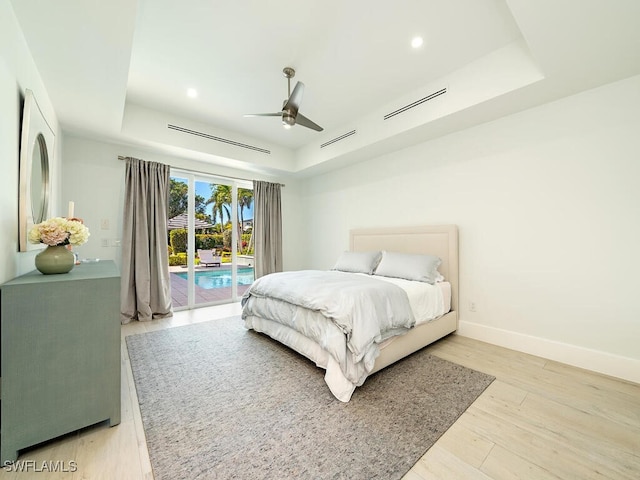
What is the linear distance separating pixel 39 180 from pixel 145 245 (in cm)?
173

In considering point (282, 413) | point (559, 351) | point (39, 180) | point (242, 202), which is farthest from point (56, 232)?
point (559, 351)

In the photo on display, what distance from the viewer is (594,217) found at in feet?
7.66

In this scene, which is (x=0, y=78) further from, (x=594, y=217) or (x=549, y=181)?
(x=594, y=217)

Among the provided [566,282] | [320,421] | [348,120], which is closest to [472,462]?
[320,421]

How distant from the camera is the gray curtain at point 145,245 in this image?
363 cm

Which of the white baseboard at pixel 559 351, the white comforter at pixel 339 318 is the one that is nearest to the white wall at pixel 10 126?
the white comforter at pixel 339 318

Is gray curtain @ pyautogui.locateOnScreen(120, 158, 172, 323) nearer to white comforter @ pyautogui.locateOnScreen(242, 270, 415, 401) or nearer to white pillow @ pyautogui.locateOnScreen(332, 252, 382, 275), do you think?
white comforter @ pyautogui.locateOnScreen(242, 270, 415, 401)

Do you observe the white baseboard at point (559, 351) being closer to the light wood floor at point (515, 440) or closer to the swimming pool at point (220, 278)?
the light wood floor at point (515, 440)

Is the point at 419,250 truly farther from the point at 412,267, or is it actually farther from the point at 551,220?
the point at 551,220

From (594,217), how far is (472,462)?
2.33 meters

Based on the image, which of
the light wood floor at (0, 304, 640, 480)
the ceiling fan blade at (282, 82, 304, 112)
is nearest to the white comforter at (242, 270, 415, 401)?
the light wood floor at (0, 304, 640, 480)
